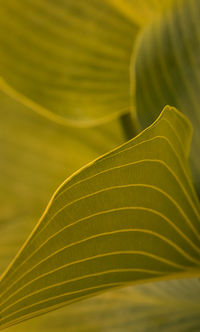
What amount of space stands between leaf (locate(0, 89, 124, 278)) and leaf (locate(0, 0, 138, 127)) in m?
0.02

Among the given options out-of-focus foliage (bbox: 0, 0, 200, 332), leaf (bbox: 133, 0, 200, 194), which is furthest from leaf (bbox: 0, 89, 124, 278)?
leaf (bbox: 133, 0, 200, 194)

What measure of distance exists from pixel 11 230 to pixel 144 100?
192mm

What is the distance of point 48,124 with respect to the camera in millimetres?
424

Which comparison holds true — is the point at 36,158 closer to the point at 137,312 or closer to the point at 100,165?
the point at 137,312

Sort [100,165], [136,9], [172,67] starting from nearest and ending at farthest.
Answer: [100,165] → [172,67] → [136,9]

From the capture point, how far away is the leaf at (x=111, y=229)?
0.13 meters

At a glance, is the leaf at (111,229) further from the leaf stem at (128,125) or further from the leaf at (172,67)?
the leaf stem at (128,125)

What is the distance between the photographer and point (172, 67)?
247mm

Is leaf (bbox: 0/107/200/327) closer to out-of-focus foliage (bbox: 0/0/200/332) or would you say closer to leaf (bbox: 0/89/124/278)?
out-of-focus foliage (bbox: 0/0/200/332)

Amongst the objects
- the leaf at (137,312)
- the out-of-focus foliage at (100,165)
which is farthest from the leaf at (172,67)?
the leaf at (137,312)

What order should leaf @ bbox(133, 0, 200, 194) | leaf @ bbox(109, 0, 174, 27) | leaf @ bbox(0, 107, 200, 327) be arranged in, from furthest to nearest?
leaf @ bbox(109, 0, 174, 27) → leaf @ bbox(133, 0, 200, 194) → leaf @ bbox(0, 107, 200, 327)

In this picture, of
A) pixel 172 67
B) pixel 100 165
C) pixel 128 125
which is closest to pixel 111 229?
pixel 100 165

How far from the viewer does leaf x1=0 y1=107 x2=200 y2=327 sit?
13cm

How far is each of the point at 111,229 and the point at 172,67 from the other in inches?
5.0
